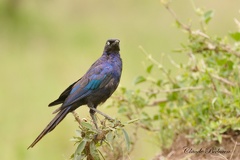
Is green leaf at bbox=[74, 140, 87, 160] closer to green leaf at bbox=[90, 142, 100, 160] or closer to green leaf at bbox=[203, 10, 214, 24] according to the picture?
green leaf at bbox=[90, 142, 100, 160]

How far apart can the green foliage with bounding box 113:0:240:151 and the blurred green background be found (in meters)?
0.27

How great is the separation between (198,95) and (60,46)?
7309 mm

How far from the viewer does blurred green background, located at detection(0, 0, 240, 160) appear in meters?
9.47

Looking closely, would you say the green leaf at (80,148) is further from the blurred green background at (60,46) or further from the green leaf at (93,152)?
the blurred green background at (60,46)

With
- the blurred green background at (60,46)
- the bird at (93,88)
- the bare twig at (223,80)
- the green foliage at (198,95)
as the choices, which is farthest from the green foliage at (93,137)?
the blurred green background at (60,46)

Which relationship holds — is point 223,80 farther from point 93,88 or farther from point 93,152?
point 93,152

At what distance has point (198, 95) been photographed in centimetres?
703

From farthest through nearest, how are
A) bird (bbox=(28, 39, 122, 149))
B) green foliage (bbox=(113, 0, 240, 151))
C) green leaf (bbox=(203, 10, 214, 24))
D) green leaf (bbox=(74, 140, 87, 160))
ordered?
green leaf (bbox=(203, 10, 214, 24)) → green foliage (bbox=(113, 0, 240, 151)) → bird (bbox=(28, 39, 122, 149)) → green leaf (bbox=(74, 140, 87, 160))

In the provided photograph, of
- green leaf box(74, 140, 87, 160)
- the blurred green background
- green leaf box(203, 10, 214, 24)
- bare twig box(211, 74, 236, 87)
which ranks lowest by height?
the blurred green background

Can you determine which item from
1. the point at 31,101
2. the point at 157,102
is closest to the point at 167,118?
the point at 157,102

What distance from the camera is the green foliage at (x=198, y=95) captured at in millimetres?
6582

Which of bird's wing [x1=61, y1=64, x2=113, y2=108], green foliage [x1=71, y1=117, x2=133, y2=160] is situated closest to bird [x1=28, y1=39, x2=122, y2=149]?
bird's wing [x1=61, y1=64, x2=113, y2=108]

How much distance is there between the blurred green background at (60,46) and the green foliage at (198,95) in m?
0.27

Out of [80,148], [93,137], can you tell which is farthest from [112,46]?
[80,148]
